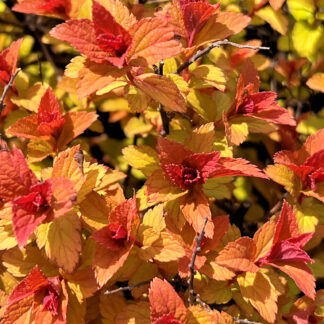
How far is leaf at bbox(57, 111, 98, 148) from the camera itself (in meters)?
1.16

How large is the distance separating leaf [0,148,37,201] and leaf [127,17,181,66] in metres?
0.33

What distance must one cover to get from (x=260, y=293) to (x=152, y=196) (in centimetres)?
34

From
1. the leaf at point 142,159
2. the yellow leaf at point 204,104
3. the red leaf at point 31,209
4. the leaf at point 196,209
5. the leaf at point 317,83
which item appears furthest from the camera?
the leaf at point 317,83

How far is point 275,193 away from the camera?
5.09 feet

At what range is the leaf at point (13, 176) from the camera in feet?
3.09

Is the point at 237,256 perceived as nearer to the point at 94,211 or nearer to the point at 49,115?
the point at 94,211

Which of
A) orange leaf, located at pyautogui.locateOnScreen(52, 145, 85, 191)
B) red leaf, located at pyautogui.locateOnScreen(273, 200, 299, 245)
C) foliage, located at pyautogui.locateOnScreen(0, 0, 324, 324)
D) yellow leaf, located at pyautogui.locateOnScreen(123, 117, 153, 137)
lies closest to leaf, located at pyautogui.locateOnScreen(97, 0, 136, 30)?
foliage, located at pyautogui.locateOnScreen(0, 0, 324, 324)

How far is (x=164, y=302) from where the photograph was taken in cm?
93

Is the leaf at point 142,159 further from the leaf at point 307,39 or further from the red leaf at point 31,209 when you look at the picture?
the leaf at point 307,39

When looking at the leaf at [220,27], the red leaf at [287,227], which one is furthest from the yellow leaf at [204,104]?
the red leaf at [287,227]

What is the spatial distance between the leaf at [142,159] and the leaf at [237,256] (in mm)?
271

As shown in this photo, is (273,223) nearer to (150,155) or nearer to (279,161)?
(279,161)

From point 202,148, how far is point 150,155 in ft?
0.47

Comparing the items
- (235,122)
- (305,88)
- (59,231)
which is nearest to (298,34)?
(305,88)
